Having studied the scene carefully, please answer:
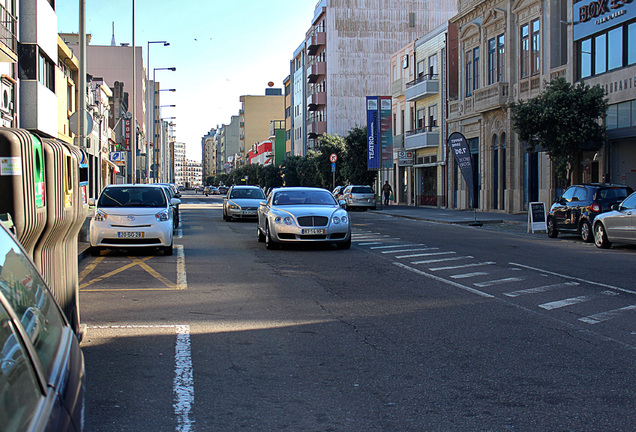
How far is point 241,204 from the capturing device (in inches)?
1078

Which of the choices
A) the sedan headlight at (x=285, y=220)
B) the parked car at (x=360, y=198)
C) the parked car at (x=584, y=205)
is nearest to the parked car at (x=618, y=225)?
the parked car at (x=584, y=205)

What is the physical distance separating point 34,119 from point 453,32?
88.6 ft

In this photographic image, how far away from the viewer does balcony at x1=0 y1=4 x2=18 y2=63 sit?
896 inches

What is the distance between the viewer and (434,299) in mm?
8828

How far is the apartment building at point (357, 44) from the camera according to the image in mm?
75375

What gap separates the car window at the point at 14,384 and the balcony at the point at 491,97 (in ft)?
113

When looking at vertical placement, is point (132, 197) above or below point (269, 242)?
above

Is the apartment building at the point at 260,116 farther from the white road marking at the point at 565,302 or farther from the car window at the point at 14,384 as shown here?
the car window at the point at 14,384

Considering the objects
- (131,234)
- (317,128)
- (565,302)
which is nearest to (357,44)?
(317,128)

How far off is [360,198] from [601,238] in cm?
2649

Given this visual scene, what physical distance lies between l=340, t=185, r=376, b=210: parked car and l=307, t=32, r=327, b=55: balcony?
37290 mm

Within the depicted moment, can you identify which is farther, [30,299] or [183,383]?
[183,383]

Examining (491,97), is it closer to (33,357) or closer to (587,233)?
(587,233)

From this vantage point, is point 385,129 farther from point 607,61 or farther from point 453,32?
point 607,61
